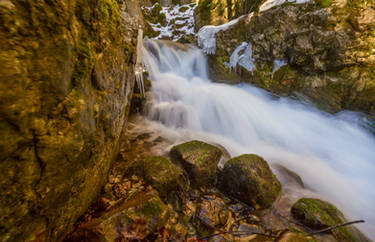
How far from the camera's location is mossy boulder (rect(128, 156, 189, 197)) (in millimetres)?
2574

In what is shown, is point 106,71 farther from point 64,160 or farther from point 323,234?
point 323,234

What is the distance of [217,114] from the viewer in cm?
644

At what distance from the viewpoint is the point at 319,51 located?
5367mm

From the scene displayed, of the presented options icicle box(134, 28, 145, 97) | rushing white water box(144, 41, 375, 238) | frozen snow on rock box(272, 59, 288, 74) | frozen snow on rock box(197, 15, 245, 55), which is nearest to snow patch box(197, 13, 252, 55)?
frozen snow on rock box(197, 15, 245, 55)

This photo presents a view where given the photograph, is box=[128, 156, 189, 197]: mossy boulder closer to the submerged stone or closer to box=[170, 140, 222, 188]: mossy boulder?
box=[170, 140, 222, 188]: mossy boulder

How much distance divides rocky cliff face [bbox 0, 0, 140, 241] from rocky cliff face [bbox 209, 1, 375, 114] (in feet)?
21.7

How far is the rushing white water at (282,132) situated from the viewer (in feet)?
12.8

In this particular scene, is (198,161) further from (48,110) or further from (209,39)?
(209,39)

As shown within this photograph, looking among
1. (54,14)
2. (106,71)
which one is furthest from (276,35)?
(54,14)

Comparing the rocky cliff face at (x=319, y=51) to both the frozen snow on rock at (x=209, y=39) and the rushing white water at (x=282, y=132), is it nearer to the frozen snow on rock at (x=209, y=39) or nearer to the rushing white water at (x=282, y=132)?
the rushing white water at (x=282, y=132)

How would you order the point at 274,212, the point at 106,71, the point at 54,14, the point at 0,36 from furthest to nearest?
1. the point at 274,212
2. the point at 106,71
3. the point at 54,14
4. the point at 0,36

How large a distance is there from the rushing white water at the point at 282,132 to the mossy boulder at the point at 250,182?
1.51 metres

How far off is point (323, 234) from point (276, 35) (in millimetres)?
6569

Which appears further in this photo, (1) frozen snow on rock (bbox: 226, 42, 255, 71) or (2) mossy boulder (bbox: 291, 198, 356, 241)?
(1) frozen snow on rock (bbox: 226, 42, 255, 71)
